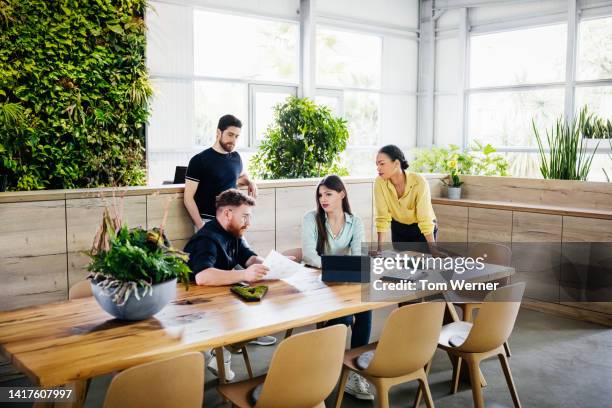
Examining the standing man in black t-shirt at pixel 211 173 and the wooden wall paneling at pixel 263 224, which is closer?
the standing man in black t-shirt at pixel 211 173

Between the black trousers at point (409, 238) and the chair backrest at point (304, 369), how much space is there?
2.04 m

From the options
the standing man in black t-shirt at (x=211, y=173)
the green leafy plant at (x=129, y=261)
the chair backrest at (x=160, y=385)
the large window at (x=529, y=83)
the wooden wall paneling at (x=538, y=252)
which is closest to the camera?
the chair backrest at (x=160, y=385)

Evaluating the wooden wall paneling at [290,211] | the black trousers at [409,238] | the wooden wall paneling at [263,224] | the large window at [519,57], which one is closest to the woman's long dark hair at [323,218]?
the black trousers at [409,238]

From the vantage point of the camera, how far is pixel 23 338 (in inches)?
90.7

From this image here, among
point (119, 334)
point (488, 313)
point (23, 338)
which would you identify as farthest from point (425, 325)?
point (23, 338)

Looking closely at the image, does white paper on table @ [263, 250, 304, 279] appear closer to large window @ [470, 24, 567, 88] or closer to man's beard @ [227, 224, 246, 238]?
man's beard @ [227, 224, 246, 238]

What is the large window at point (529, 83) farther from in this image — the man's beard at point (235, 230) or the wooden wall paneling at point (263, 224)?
the man's beard at point (235, 230)

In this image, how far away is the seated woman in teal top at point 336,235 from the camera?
11.7 feet

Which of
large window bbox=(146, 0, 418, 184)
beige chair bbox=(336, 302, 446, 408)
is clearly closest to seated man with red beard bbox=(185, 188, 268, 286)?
beige chair bbox=(336, 302, 446, 408)

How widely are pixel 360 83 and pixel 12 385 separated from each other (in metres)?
7.06

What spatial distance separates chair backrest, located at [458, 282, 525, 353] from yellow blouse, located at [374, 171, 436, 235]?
4.08 ft

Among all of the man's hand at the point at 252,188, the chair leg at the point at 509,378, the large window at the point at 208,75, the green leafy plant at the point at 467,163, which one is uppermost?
the large window at the point at 208,75

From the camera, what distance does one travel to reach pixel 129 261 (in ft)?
7.91

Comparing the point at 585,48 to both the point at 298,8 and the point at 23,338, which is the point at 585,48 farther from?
the point at 23,338
